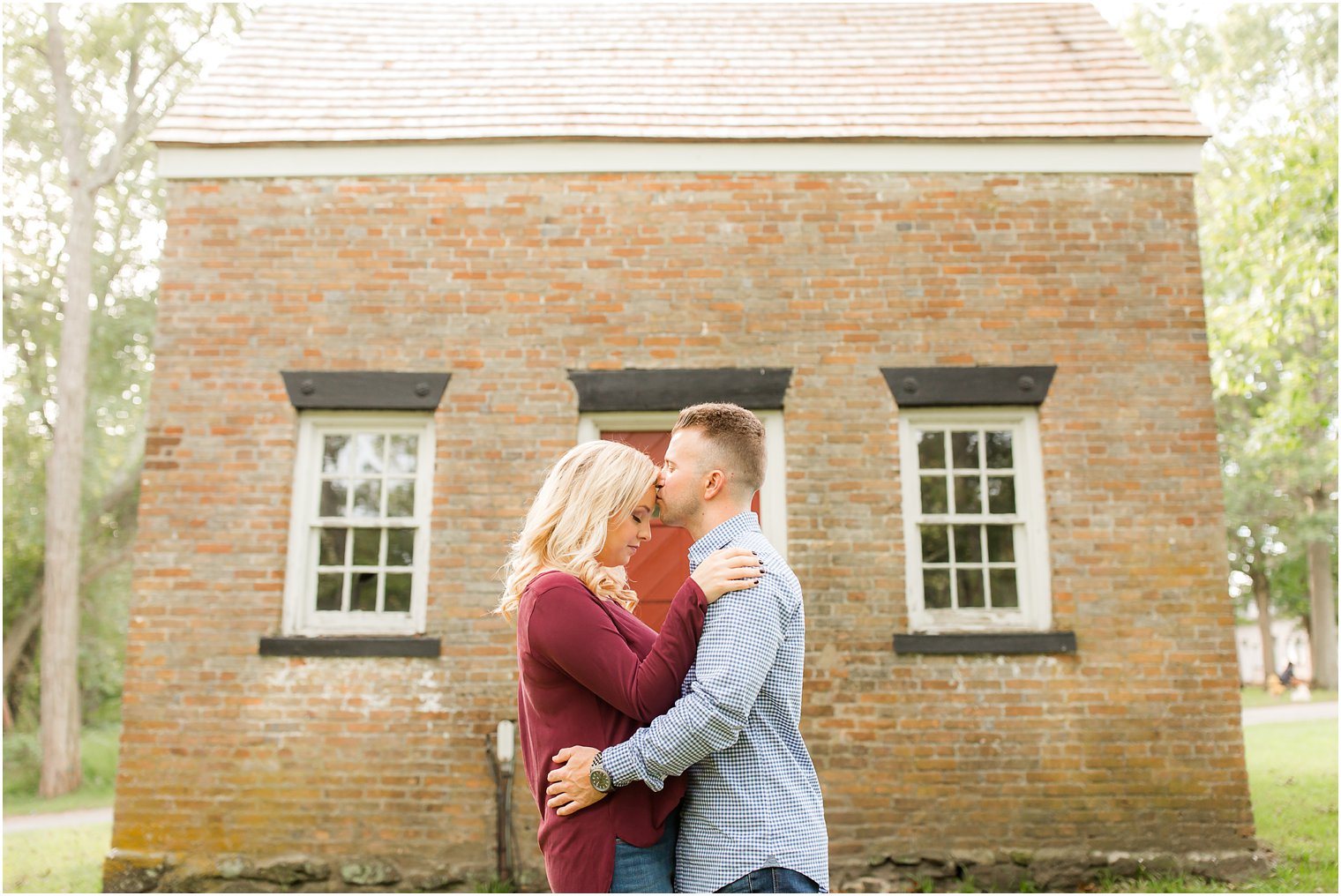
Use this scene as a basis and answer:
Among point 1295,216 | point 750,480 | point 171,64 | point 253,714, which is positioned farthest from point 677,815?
point 171,64

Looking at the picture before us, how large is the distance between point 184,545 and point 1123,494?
6.78 meters

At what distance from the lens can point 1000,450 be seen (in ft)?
22.2

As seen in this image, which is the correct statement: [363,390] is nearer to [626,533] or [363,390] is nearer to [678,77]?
[678,77]

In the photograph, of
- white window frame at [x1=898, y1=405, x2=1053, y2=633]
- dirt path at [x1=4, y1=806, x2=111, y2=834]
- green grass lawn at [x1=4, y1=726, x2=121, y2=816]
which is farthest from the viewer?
green grass lawn at [x1=4, y1=726, x2=121, y2=816]

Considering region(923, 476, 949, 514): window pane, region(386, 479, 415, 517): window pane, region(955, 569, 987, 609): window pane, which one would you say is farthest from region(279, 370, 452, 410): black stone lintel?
region(955, 569, 987, 609): window pane

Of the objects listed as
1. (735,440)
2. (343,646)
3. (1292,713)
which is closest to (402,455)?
(343,646)

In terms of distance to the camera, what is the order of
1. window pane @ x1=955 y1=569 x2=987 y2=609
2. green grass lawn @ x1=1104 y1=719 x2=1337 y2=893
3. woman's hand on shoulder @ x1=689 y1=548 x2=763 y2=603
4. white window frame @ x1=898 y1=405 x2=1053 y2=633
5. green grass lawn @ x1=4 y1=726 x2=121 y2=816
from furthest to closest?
green grass lawn @ x1=4 y1=726 x2=121 y2=816
window pane @ x1=955 y1=569 x2=987 y2=609
white window frame @ x1=898 y1=405 x2=1053 y2=633
green grass lawn @ x1=1104 y1=719 x2=1337 y2=893
woman's hand on shoulder @ x1=689 y1=548 x2=763 y2=603

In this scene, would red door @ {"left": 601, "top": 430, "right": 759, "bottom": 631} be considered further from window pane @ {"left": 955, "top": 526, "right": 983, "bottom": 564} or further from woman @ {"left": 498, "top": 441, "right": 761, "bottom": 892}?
woman @ {"left": 498, "top": 441, "right": 761, "bottom": 892}

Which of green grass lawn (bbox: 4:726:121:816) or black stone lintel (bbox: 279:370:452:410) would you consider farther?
green grass lawn (bbox: 4:726:121:816)

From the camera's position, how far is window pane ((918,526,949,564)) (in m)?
6.62

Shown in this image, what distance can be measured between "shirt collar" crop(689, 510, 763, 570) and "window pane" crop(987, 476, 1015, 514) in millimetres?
4474

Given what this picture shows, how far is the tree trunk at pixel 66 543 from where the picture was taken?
13.6 meters

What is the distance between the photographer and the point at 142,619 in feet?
21.0

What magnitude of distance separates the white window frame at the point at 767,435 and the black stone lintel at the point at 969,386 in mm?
932
